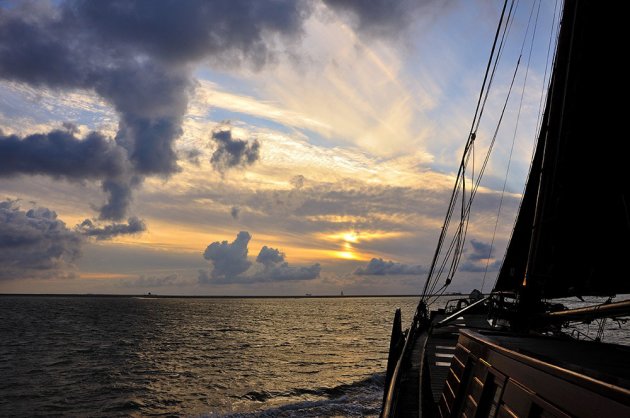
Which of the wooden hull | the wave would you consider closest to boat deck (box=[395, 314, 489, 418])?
the wooden hull

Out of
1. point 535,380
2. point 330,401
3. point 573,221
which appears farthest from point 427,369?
point 330,401

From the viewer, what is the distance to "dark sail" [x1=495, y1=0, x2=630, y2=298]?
8.10 meters

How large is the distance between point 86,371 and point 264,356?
15.5m

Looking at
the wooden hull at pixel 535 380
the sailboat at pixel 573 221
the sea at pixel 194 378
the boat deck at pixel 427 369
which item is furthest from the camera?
the sea at pixel 194 378

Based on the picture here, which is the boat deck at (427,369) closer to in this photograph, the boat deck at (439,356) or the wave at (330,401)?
the boat deck at (439,356)

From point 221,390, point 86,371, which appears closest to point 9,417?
point 221,390

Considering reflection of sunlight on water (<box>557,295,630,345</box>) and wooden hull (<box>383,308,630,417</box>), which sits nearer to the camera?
wooden hull (<box>383,308,630,417</box>)

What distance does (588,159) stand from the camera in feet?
29.4

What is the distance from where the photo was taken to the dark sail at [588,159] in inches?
319

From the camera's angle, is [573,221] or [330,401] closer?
[573,221]

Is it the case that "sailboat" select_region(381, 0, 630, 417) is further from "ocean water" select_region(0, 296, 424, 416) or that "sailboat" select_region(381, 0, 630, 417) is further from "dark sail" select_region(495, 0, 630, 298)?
"ocean water" select_region(0, 296, 424, 416)

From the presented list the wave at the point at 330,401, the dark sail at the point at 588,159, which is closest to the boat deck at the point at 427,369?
the dark sail at the point at 588,159

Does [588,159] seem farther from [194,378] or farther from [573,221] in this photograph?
[194,378]

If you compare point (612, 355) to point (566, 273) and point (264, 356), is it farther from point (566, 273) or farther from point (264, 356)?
point (264, 356)
